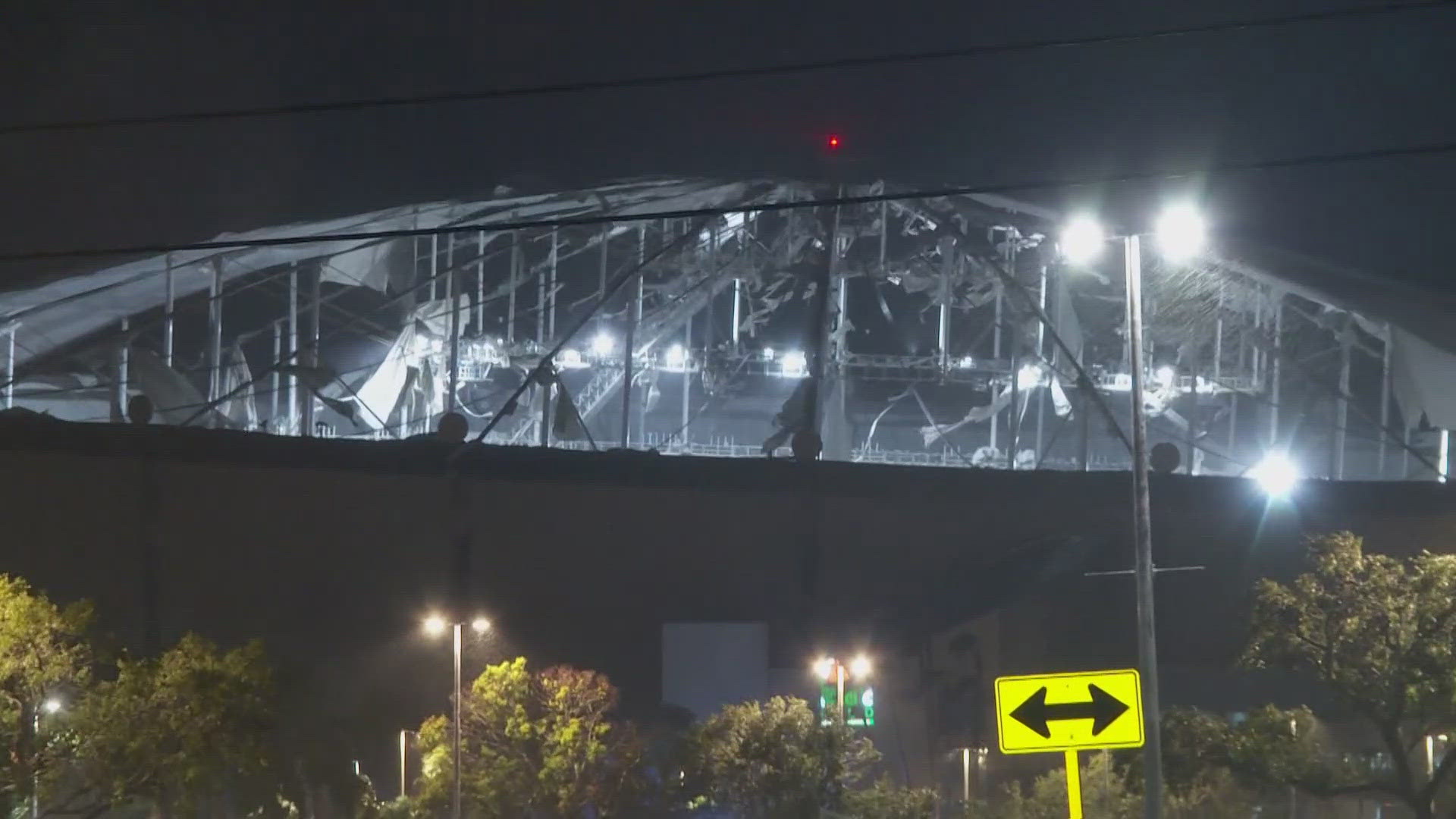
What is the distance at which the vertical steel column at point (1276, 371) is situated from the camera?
34031 mm

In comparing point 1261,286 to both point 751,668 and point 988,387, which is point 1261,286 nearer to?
point 988,387

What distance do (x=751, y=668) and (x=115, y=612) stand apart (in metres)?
11.4

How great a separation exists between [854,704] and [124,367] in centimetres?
1910

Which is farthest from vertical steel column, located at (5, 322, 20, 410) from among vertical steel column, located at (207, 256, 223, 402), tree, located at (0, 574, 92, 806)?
tree, located at (0, 574, 92, 806)

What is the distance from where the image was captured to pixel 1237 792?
1909cm

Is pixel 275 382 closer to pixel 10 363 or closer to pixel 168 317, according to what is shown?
pixel 10 363

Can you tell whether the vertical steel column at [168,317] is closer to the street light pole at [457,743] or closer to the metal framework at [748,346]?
the metal framework at [748,346]

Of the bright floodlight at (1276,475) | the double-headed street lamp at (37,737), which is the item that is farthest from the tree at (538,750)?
the bright floodlight at (1276,475)

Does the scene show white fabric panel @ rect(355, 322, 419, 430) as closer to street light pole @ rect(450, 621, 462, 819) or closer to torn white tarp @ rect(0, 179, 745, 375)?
torn white tarp @ rect(0, 179, 745, 375)

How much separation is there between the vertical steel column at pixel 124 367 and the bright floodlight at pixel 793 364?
57.6 ft

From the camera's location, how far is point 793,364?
134 ft

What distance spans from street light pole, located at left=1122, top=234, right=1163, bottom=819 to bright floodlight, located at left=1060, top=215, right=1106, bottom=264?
1.21 ft

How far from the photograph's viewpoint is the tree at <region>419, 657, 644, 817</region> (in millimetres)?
20844

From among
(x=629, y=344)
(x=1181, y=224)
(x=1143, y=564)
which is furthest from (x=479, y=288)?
(x=1181, y=224)
